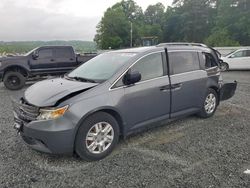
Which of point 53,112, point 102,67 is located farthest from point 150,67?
point 53,112

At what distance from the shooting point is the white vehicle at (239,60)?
16.6m

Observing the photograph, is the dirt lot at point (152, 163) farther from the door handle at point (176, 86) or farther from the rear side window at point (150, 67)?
the rear side window at point (150, 67)

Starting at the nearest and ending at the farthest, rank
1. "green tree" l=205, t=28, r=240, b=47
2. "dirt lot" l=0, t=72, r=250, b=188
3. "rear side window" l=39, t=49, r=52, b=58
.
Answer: "dirt lot" l=0, t=72, r=250, b=188 < "rear side window" l=39, t=49, r=52, b=58 < "green tree" l=205, t=28, r=240, b=47

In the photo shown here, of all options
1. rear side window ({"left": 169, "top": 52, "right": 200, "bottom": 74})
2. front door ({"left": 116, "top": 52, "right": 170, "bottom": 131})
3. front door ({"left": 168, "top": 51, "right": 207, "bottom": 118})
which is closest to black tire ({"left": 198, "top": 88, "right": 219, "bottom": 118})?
front door ({"left": 168, "top": 51, "right": 207, "bottom": 118})

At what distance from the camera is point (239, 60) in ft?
54.9

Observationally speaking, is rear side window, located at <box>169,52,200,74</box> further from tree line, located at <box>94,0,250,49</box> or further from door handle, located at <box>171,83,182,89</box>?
tree line, located at <box>94,0,250,49</box>

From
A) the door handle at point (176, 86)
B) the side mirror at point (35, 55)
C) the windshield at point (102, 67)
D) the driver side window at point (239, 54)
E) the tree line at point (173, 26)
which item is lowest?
the driver side window at point (239, 54)

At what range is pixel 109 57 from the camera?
5.02 metres

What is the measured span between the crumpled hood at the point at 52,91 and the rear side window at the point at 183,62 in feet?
5.85

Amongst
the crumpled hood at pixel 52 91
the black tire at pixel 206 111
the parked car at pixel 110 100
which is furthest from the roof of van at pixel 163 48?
the crumpled hood at pixel 52 91

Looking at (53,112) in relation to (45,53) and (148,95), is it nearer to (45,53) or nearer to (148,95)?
(148,95)

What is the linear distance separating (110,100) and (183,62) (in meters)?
2.07

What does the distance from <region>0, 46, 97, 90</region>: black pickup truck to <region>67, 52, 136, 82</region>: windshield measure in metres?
6.86

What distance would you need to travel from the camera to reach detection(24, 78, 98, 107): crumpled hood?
12.3ft
